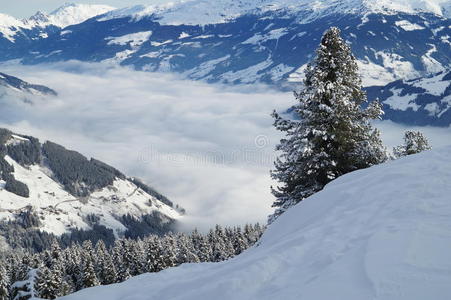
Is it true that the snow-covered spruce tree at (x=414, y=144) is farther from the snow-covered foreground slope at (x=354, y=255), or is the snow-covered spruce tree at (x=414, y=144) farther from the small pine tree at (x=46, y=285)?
the small pine tree at (x=46, y=285)

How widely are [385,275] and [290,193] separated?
54.5 ft

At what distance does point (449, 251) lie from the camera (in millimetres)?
8109

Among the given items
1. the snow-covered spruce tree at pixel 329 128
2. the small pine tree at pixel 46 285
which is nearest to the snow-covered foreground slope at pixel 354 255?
the snow-covered spruce tree at pixel 329 128

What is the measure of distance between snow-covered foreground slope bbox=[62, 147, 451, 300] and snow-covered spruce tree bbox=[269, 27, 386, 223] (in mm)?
8145

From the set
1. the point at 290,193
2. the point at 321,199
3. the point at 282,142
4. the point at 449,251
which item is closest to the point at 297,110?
the point at 282,142

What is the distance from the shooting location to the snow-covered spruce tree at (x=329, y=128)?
74.7 feet

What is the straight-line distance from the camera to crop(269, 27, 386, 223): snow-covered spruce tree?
22.8 m

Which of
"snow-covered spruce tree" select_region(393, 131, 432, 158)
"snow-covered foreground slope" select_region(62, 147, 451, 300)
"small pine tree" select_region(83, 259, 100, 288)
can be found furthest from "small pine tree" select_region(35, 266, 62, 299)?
"snow-covered foreground slope" select_region(62, 147, 451, 300)

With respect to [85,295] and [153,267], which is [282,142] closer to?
[85,295]

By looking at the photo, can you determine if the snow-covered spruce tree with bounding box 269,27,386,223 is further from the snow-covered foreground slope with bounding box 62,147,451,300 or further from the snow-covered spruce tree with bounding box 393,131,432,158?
the snow-covered spruce tree with bounding box 393,131,432,158

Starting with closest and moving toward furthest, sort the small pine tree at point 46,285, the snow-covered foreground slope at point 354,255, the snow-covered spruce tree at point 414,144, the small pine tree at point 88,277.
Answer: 1. the snow-covered foreground slope at point 354,255
2. the snow-covered spruce tree at point 414,144
3. the small pine tree at point 46,285
4. the small pine tree at point 88,277

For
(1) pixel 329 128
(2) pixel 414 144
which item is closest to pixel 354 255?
(1) pixel 329 128

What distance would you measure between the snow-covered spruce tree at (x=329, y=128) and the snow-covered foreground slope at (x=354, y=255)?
8145mm

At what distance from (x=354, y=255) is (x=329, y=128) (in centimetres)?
1504
